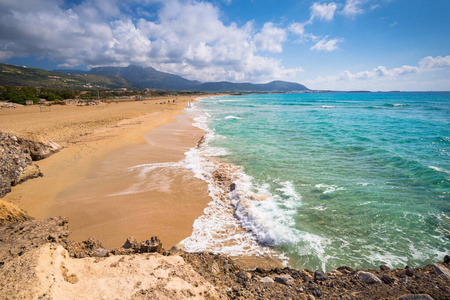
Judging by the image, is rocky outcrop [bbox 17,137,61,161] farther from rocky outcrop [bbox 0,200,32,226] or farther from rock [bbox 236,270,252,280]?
rock [bbox 236,270,252,280]


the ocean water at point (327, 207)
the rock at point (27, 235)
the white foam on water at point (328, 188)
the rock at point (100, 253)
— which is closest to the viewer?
the rock at point (27, 235)

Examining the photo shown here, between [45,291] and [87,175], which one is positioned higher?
[45,291]

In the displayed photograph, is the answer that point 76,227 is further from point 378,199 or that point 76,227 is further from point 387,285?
point 378,199

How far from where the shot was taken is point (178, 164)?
9391mm

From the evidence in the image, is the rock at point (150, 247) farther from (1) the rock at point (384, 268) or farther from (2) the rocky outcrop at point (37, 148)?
(2) the rocky outcrop at point (37, 148)

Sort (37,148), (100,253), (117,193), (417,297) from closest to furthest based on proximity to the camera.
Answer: (417,297) < (100,253) < (117,193) < (37,148)

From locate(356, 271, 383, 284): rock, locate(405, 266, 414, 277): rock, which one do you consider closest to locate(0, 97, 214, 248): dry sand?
locate(356, 271, 383, 284): rock

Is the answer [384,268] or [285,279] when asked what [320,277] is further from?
[384,268]

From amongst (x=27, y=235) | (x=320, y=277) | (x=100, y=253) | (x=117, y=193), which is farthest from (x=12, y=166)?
(x=320, y=277)

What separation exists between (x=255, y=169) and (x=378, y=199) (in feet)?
15.0

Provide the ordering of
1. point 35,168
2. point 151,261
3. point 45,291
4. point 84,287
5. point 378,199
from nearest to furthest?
point 45,291, point 84,287, point 151,261, point 378,199, point 35,168

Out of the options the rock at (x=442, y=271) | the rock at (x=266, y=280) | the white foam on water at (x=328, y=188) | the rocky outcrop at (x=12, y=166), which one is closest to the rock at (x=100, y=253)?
the rock at (x=266, y=280)

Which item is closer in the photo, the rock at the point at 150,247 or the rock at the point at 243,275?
the rock at the point at 243,275

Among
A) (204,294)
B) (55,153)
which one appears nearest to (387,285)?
(204,294)
